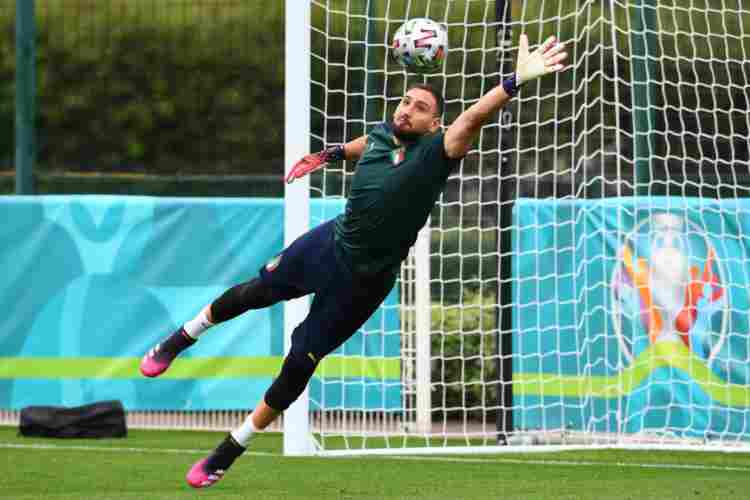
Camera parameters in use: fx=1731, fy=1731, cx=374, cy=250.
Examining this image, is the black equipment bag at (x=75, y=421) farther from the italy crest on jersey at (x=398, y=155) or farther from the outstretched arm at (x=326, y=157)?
the italy crest on jersey at (x=398, y=155)

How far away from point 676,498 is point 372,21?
5.10m

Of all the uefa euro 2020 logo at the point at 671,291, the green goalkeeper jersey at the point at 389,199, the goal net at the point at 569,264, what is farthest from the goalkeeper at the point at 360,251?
the uefa euro 2020 logo at the point at 671,291

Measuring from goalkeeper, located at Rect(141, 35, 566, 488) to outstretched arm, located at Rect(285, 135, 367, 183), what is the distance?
16.0 inches

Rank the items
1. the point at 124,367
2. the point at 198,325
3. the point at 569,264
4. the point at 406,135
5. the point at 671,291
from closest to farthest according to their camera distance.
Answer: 1. the point at 406,135
2. the point at 198,325
3. the point at 671,291
4. the point at 569,264
5. the point at 124,367

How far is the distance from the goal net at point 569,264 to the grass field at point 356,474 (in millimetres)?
838

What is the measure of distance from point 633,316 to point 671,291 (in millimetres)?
348

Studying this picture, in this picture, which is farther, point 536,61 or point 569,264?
point 569,264

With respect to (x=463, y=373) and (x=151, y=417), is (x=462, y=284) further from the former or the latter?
(x=151, y=417)

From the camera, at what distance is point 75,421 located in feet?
43.8

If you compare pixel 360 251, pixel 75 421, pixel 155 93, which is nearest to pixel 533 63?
pixel 360 251

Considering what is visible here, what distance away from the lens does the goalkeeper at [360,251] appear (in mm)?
9398

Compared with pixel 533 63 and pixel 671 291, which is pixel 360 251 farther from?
pixel 671 291

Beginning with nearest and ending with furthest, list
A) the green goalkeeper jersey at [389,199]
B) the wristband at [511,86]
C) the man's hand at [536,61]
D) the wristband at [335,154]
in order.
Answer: the man's hand at [536,61] < the wristband at [511,86] < the green goalkeeper jersey at [389,199] < the wristband at [335,154]

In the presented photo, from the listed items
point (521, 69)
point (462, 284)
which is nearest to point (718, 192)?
point (462, 284)
